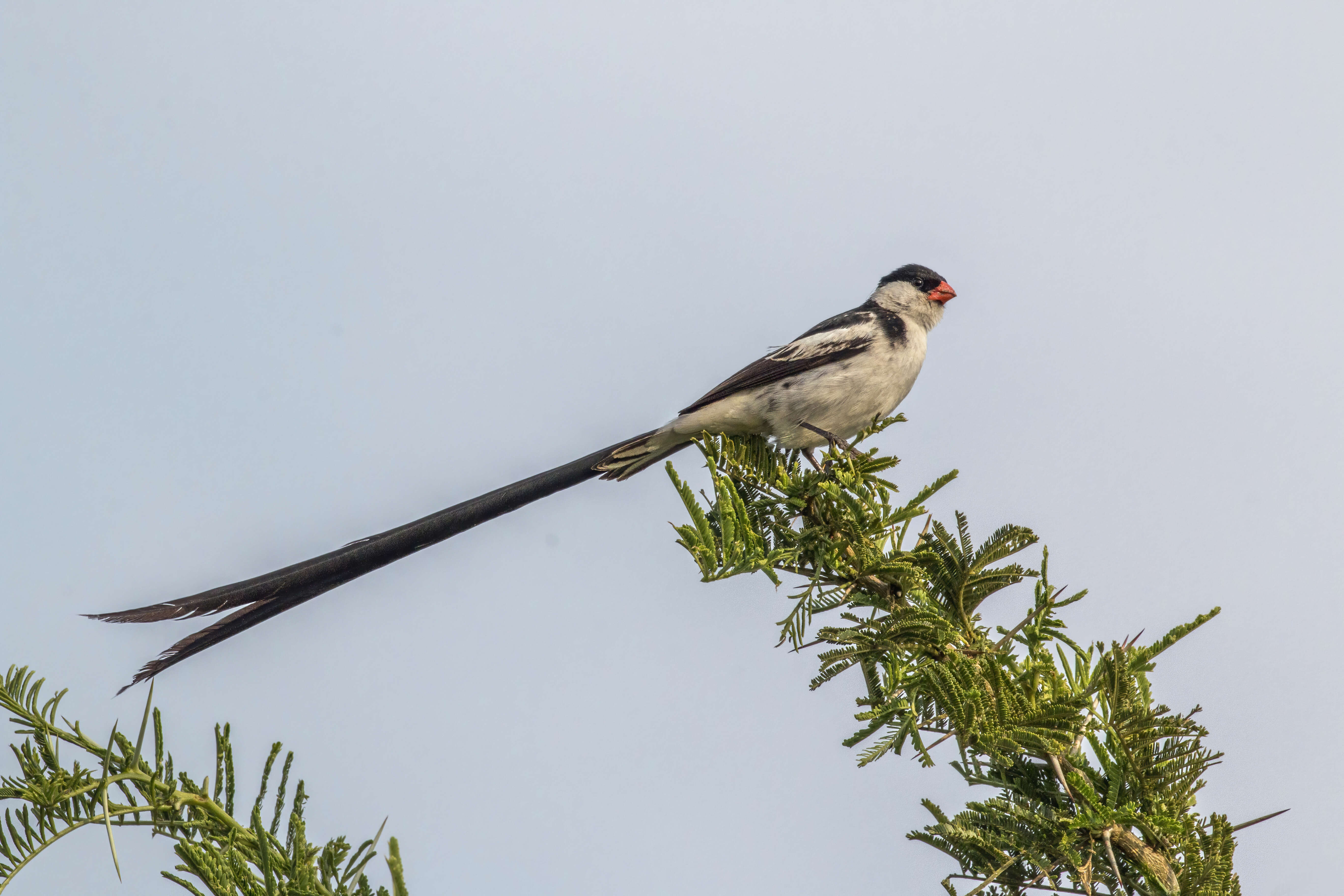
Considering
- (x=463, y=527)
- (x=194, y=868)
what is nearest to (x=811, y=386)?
(x=463, y=527)

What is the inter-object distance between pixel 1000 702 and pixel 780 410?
7.45ft

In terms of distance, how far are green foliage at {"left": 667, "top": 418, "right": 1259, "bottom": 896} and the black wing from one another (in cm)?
165

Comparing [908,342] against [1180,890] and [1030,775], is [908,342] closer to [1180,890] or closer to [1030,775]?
[1030,775]

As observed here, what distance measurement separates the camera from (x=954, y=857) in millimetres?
1874

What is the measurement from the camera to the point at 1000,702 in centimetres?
190

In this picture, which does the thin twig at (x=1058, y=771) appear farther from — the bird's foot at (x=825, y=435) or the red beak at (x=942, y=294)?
the red beak at (x=942, y=294)

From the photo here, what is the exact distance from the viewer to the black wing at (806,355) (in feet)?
13.4

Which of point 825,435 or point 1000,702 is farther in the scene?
point 825,435

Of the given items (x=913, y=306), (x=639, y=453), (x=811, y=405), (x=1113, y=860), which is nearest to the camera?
(x=1113, y=860)

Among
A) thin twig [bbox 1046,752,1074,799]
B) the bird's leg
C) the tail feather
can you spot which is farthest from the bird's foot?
thin twig [bbox 1046,752,1074,799]

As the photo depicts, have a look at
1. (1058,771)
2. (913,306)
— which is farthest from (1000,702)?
(913,306)

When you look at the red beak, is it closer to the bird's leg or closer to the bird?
the bird

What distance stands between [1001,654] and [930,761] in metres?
0.31

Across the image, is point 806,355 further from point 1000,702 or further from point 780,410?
point 1000,702
